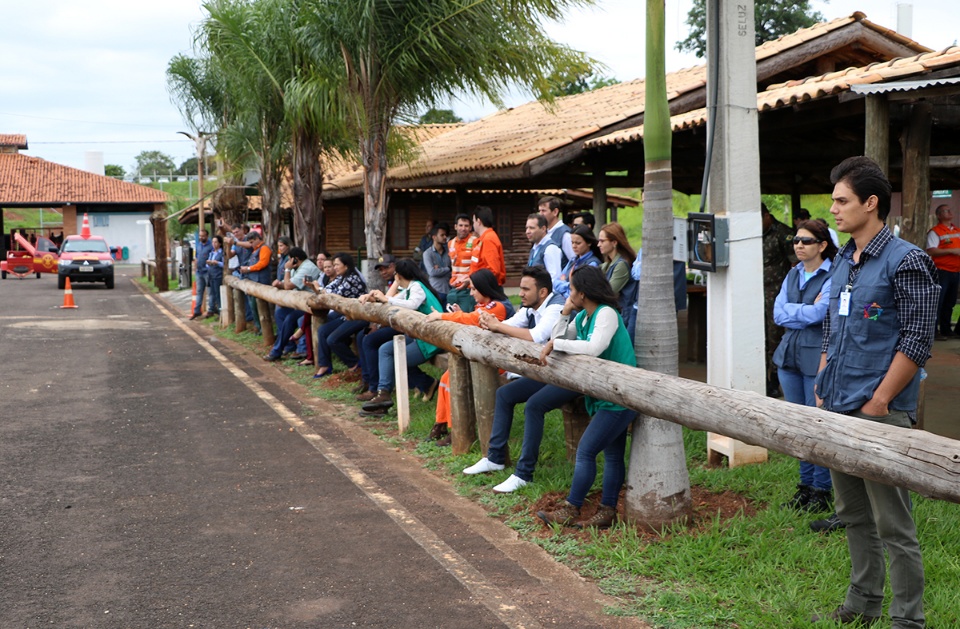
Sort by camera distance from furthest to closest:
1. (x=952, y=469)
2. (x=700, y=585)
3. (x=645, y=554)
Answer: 1. (x=645, y=554)
2. (x=700, y=585)
3. (x=952, y=469)

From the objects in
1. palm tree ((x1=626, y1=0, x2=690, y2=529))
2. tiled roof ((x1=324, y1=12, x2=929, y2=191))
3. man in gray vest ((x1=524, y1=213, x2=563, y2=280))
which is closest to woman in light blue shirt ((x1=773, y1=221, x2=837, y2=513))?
palm tree ((x1=626, y1=0, x2=690, y2=529))

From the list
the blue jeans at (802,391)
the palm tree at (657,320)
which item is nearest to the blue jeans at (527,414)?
the palm tree at (657,320)

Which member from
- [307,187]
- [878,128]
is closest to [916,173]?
[878,128]

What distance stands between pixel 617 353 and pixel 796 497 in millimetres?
1345

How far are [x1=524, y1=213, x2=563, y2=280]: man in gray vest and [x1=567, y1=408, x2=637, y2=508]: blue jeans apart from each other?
3250 millimetres

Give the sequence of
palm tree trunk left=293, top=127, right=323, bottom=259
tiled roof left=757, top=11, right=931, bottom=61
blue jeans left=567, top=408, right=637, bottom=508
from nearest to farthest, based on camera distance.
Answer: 1. blue jeans left=567, top=408, right=637, bottom=508
2. tiled roof left=757, top=11, right=931, bottom=61
3. palm tree trunk left=293, top=127, right=323, bottom=259

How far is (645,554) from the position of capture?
16.6ft

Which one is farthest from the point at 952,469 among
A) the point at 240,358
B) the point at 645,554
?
the point at 240,358

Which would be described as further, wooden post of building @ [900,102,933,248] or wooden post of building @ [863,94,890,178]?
wooden post of building @ [900,102,933,248]

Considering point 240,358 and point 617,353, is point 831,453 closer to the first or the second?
point 617,353

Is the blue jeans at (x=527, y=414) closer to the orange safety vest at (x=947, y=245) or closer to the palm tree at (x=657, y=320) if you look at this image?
the palm tree at (x=657, y=320)

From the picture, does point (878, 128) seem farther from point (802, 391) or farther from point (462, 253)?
point (462, 253)

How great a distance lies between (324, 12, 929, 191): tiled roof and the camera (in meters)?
11.9

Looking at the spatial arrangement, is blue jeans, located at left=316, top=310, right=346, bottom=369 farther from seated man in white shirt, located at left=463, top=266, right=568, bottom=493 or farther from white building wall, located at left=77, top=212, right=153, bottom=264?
white building wall, located at left=77, top=212, right=153, bottom=264
